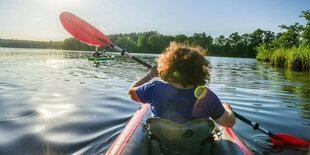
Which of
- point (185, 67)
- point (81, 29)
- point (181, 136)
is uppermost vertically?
point (81, 29)

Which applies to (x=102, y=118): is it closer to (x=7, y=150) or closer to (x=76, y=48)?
(x=7, y=150)

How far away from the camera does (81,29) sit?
149 inches

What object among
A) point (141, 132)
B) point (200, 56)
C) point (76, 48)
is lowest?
point (141, 132)

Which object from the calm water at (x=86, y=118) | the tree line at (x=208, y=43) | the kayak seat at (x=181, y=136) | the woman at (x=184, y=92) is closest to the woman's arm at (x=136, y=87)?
the woman at (x=184, y=92)

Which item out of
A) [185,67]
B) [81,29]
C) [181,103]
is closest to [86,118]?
[81,29]

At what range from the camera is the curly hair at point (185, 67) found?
1601mm

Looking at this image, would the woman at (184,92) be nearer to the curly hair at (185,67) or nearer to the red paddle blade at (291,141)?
the curly hair at (185,67)

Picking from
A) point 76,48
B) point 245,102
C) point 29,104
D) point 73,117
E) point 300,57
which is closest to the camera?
point 73,117

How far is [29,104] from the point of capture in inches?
186

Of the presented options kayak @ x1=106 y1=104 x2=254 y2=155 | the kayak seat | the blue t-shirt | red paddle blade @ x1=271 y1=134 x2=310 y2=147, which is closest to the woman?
the blue t-shirt

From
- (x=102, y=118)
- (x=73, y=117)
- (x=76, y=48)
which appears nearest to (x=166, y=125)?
(x=102, y=118)

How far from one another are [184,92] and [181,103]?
0.10 metres

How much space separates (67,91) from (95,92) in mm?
981

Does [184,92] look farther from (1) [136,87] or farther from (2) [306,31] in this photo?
(2) [306,31]
